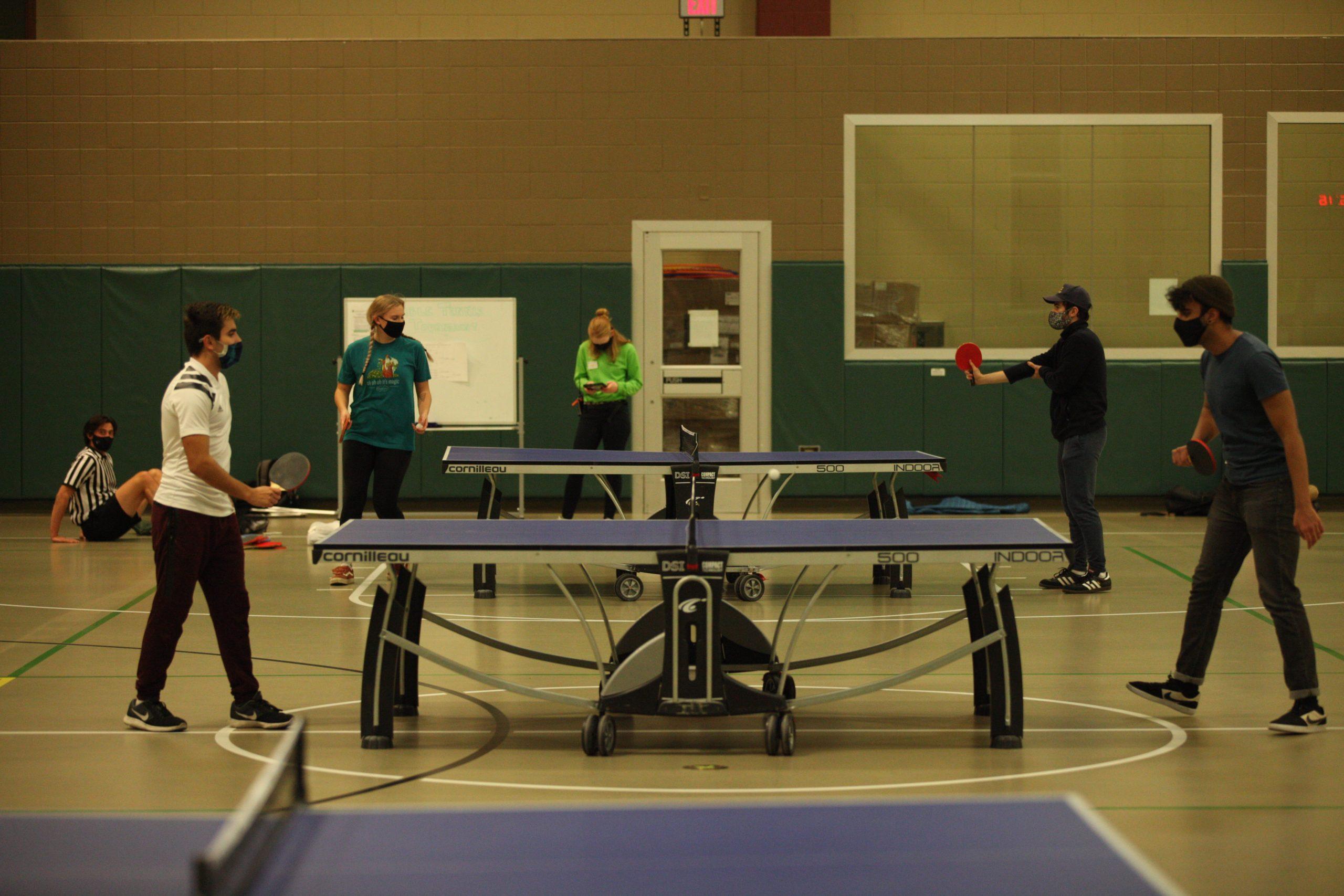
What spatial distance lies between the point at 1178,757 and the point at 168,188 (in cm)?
1088

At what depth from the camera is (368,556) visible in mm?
4660

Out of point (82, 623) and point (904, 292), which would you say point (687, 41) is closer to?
point (904, 292)

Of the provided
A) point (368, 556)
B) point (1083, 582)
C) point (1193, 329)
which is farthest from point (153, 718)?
point (1083, 582)

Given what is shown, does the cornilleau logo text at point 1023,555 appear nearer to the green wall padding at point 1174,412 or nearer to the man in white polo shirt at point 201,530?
the man in white polo shirt at point 201,530

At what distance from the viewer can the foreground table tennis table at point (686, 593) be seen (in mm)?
4688

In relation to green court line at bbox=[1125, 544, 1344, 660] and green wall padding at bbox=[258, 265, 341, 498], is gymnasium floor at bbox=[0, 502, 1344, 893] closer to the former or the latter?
green court line at bbox=[1125, 544, 1344, 660]

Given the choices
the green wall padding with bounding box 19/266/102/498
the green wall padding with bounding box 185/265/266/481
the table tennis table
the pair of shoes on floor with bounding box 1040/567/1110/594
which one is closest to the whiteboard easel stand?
the green wall padding with bounding box 185/265/266/481

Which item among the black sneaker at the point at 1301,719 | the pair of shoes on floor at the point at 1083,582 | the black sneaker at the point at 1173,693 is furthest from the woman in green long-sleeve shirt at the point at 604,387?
the black sneaker at the point at 1301,719

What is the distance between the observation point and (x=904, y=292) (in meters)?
13.1

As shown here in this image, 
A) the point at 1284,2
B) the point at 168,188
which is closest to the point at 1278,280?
the point at 1284,2

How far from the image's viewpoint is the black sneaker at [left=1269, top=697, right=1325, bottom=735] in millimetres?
5023

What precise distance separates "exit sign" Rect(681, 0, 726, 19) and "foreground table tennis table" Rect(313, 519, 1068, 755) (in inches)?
348

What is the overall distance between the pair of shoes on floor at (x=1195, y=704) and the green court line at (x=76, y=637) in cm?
478

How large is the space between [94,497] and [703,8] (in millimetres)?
6936
